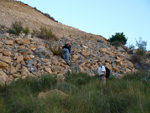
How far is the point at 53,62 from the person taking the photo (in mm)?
8438

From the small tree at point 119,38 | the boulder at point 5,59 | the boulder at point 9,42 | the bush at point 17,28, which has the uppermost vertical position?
the small tree at point 119,38

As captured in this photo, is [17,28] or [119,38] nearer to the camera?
[17,28]

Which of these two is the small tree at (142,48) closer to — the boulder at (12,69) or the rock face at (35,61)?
the rock face at (35,61)

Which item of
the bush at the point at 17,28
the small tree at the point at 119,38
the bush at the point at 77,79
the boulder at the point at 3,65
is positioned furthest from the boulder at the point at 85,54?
the small tree at the point at 119,38

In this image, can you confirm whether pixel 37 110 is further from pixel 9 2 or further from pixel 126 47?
pixel 9 2

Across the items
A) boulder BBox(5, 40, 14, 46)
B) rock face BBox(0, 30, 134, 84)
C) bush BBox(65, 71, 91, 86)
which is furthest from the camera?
boulder BBox(5, 40, 14, 46)

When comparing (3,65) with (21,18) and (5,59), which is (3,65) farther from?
(21,18)

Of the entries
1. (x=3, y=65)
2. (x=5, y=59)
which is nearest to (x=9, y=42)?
(x=5, y=59)

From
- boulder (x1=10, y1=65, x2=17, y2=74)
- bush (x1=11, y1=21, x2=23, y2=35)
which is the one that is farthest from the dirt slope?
boulder (x1=10, y1=65, x2=17, y2=74)

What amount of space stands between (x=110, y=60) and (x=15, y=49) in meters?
7.72

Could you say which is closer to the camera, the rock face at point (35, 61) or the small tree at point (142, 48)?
the rock face at point (35, 61)

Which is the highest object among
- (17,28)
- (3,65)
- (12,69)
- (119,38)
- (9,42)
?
(119,38)

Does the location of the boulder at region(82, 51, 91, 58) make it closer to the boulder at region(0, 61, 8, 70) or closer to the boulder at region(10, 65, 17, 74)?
the boulder at region(10, 65, 17, 74)

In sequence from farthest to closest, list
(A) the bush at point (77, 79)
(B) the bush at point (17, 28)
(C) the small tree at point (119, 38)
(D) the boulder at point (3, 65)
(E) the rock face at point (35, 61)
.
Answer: (C) the small tree at point (119, 38)
(B) the bush at point (17, 28)
(E) the rock face at point (35, 61)
(D) the boulder at point (3, 65)
(A) the bush at point (77, 79)
